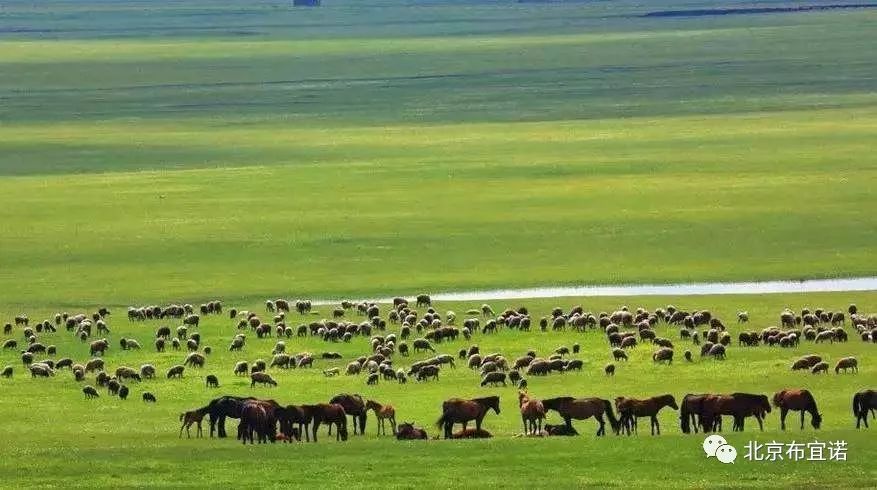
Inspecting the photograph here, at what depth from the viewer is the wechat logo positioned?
63.4 feet

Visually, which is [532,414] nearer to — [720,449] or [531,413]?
[531,413]

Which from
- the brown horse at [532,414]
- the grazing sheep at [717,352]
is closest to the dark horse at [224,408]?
the brown horse at [532,414]

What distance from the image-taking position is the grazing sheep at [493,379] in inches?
990

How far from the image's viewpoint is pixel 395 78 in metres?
87.4

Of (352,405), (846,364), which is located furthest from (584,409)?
→ (846,364)

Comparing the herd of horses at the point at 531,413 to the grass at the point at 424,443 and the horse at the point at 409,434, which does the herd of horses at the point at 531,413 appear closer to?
the horse at the point at 409,434

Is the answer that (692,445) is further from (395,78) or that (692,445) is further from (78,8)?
(78,8)

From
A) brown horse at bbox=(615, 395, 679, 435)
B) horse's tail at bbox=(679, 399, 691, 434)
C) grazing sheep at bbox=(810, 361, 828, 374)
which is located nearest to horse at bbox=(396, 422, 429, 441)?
brown horse at bbox=(615, 395, 679, 435)

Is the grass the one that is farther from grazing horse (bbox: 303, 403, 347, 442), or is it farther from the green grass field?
grazing horse (bbox: 303, 403, 347, 442)

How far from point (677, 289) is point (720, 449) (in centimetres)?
1554

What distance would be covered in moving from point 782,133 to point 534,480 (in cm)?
4462

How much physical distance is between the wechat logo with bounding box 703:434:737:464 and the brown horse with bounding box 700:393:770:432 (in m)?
0.84

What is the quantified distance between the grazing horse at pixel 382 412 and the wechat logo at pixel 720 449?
3.98 meters

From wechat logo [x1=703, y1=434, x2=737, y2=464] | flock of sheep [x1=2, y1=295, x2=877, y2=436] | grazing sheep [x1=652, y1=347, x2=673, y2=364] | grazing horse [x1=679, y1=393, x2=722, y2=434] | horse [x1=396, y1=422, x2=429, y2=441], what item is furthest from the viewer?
grazing sheep [x1=652, y1=347, x2=673, y2=364]
